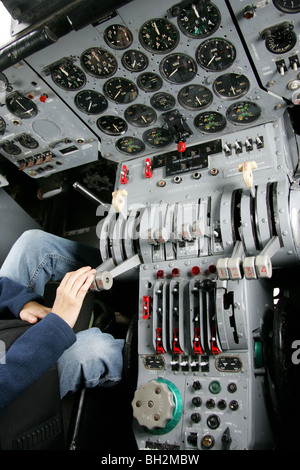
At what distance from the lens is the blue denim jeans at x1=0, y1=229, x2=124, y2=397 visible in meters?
2.04

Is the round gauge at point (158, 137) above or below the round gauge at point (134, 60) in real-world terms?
below

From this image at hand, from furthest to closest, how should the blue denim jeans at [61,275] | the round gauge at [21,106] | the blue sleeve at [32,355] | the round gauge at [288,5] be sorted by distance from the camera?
1. the round gauge at [21,106]
2. the blue denim jeans at [61,275]
3. the round gauge at [288,5]
4. the blue sleeve at [32,355]

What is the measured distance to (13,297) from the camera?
207 cm

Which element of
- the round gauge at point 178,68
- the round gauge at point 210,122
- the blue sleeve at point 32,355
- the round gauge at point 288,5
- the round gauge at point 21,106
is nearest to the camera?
the blue sleeve at point 32,355

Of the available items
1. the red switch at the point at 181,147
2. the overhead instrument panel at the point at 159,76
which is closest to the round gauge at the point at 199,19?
the overhead instrument panel at the point at 159,76

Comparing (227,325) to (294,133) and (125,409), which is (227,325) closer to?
(125,409)

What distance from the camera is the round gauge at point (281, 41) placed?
194cm

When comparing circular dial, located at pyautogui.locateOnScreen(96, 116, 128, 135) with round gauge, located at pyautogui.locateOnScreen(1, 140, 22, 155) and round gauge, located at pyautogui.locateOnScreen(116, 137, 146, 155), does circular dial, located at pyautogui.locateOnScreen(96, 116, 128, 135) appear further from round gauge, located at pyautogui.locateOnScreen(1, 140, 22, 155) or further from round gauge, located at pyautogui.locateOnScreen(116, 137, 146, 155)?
round gauge, located at pyautogui.locateOnScreen(1, 140, 22, 155)

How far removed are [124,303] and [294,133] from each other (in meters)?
2.06

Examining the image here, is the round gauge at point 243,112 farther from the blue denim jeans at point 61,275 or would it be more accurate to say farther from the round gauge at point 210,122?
the blue denim jeans at point 61,275

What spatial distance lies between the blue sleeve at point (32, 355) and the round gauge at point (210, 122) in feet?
5.41

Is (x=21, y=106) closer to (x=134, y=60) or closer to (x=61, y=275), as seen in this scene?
(x=134, y=60)

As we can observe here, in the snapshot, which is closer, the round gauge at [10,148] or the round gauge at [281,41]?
the round gauge at [281,41]

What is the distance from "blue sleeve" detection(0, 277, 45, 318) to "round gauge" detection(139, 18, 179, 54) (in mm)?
1619
